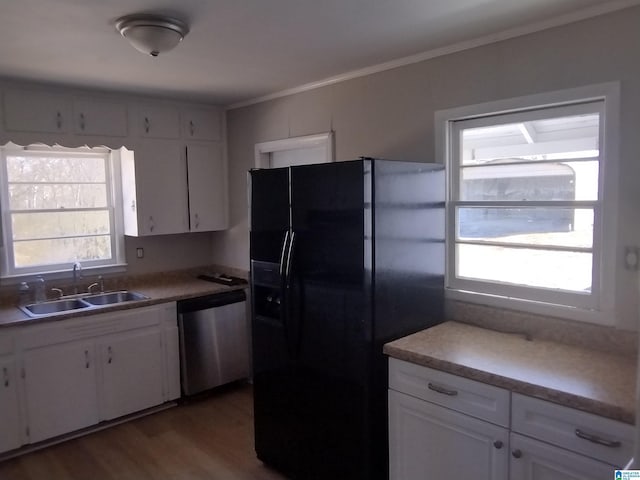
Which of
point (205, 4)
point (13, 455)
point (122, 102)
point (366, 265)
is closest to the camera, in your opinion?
point (205, 4)

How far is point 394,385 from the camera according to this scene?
227cm

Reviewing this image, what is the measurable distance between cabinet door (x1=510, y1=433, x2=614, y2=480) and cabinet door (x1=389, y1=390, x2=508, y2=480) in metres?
0.04

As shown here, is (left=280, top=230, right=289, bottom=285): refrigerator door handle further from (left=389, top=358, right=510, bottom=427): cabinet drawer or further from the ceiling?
the ceiling

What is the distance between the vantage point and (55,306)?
3438 millimetres

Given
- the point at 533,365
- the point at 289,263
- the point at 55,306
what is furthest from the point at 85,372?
the point at 533,365

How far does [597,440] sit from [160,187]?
341 centimetres

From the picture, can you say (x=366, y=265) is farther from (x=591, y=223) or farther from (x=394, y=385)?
(x=591, y=223)

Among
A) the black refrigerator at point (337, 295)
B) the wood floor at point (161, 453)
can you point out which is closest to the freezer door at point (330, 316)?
the black refrigerator at point (337, 295)

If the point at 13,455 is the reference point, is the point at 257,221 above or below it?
above

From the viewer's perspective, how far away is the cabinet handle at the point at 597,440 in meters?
1.60

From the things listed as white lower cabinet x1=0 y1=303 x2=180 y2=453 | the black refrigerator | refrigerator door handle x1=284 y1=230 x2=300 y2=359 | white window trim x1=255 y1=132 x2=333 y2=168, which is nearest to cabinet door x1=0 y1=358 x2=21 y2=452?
white lower cabinet x1=0 y1=303 x2=180 y2=453

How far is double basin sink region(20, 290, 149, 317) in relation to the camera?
3.33m

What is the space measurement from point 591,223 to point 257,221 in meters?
1.70

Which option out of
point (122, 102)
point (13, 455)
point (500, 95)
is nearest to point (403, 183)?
point (500, 95)
